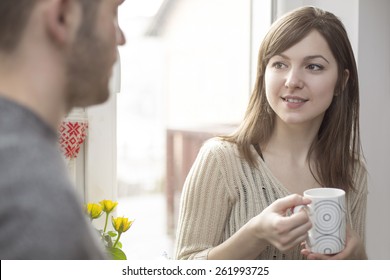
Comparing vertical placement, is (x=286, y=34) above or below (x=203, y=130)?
above

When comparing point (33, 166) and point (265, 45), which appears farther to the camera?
point (265, 45)

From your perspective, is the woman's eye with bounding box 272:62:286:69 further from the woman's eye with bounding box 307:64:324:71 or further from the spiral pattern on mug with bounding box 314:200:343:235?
the spiral pattern on mug with bounding box 314:200:343:235

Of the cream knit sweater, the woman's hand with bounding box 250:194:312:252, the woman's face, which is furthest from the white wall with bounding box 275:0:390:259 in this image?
the woman's hand with bounding box 250:194:312:252

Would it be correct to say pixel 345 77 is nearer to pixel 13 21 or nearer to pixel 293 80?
pixel 293 80

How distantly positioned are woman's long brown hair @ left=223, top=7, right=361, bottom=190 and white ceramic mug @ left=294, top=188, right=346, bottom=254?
0.36 metres

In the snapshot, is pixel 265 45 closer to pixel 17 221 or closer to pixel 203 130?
pixel 203 130

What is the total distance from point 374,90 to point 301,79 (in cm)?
49

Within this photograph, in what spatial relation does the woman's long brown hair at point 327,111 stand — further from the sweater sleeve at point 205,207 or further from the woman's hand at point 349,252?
the woman's hand at point 349,252

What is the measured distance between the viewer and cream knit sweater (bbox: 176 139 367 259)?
52.3 inches

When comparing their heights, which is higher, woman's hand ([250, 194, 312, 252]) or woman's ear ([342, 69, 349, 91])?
woman's ear ([342, 69, 349, 91])
